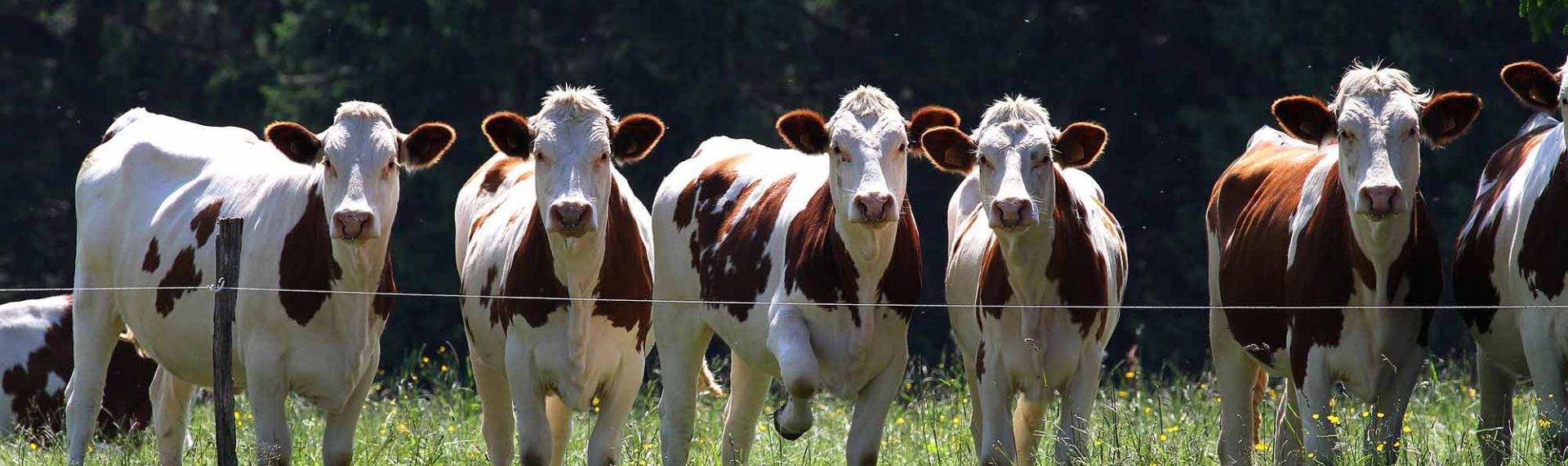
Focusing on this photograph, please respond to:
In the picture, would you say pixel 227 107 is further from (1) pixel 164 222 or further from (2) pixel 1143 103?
(1) pixel 164 222

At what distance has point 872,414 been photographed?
26.7 feet

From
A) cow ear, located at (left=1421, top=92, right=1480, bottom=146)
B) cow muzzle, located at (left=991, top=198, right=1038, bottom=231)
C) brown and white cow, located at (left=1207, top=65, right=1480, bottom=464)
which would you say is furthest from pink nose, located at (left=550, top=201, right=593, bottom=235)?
cow ear, located at (left=1421, top=92, right=1480, bottom=146)

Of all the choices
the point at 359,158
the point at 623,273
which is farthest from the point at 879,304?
the point at 359,158

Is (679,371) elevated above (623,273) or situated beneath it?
situated beneath

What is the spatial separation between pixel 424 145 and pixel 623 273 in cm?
Answer: 106

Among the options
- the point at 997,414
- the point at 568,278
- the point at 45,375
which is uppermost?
the point at 568,278

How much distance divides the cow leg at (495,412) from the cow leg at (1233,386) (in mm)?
3344

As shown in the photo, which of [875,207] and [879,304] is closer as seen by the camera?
[875,207]

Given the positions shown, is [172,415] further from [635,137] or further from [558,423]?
[635,137]

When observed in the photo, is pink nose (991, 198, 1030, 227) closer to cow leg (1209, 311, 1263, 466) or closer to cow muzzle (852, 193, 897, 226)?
cow muzzle (852, 193, 897, 226)

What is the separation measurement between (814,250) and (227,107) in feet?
51.4

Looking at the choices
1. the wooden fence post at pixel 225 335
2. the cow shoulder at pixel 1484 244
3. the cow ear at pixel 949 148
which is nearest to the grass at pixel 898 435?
the cow shoulder at pixel 1484 244

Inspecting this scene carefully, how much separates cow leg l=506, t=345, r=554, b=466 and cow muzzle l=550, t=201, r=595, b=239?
0.72 meters

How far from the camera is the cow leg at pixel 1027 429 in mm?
8219
